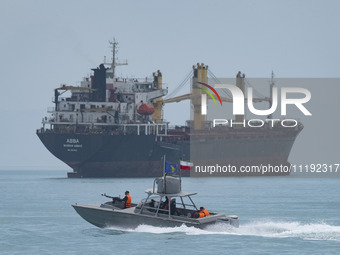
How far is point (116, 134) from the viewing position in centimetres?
10931

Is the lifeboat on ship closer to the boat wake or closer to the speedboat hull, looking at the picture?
the boat wake

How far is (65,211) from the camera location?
53781mm

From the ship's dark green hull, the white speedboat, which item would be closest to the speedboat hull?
the white speedboat

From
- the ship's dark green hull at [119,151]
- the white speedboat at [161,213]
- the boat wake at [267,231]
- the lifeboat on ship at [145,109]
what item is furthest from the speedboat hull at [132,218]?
the lifeboat on ship at [145,109]

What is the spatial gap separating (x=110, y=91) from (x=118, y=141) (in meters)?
9.19

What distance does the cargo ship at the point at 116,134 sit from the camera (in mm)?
108062

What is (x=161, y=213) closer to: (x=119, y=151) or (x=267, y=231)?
(x=267, y=231)

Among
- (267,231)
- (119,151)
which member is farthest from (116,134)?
(267,231)

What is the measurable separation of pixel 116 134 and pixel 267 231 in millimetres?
70540

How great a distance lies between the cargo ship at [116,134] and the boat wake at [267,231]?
68.0m

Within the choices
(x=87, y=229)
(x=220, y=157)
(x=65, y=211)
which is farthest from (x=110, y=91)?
(x=87, y=229)

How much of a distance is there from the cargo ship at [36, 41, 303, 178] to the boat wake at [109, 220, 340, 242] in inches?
2679

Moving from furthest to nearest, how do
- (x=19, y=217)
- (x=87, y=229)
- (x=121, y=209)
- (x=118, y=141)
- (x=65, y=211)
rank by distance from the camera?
1. (x=118, y=141)
2. (x=65, y=211)
3. (x=19, y=217)
4. (x=87, y=229)
5. (x=121, y=209)

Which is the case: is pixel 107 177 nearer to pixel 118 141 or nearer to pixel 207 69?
pixel 118 141
